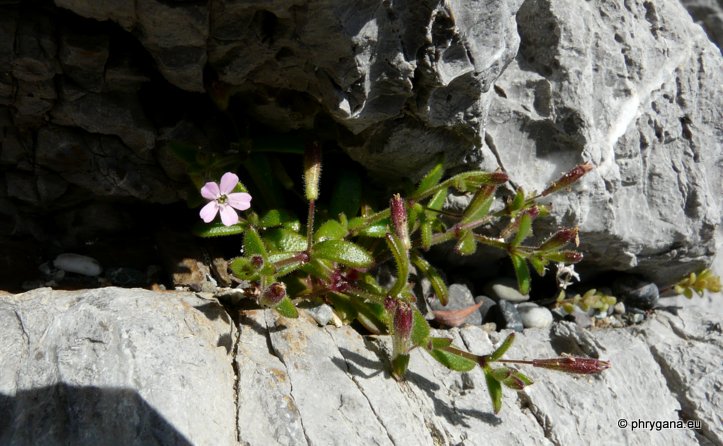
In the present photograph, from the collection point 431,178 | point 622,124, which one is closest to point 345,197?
point 431,178

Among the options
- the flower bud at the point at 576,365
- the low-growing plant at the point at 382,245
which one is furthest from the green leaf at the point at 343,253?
the flower bud at the point at 576,365

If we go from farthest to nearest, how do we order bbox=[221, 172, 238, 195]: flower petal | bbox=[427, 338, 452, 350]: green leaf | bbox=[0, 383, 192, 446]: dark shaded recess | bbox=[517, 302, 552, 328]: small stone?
bbox=[517, 302, 552, 328]: small stone
bbox=[427, 338, 452, 350]: green leaf
bbox=[221, 172, 238, 195]: flower petal
bbox=[0, 383, 192, 446]: dark shaded recess

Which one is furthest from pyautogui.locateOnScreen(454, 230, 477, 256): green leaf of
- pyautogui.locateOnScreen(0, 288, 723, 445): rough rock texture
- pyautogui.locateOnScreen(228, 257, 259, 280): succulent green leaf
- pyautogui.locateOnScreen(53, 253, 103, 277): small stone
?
pyautogui.locateOnScreen(53, 253, 103, 277): small stone

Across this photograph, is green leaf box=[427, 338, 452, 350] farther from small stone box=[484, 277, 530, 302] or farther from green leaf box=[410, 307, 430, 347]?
small stone box=[484, 277, 530, 302]

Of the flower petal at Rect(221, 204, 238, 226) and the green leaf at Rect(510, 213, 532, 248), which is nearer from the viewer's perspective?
the flower petal at Rect(221, 204, 238, 226)

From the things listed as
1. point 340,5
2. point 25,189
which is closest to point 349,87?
point 340,5

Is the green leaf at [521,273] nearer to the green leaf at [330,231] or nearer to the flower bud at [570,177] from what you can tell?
the flower bud at [570,177]

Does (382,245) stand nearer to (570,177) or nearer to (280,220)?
(280,220)

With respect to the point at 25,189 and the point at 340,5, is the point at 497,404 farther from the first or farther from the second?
the point at 25,189
